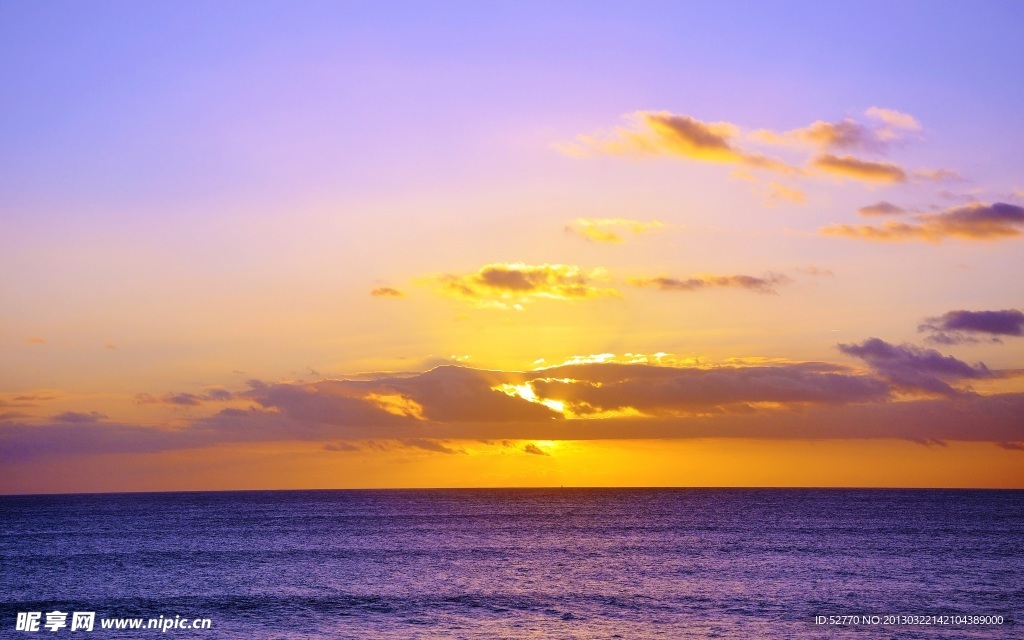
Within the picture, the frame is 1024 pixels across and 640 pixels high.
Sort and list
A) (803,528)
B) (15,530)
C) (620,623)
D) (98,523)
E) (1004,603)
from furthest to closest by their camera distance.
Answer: (98,523) → (15,530) → (803,528) → (1004,603) → (620,623)

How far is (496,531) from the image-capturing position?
143 m

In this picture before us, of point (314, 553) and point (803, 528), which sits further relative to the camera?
point (803, 528)

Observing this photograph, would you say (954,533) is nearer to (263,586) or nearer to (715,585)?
(715,585)

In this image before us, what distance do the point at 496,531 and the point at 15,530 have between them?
85387mm

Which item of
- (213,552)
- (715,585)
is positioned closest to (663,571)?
(715,585)

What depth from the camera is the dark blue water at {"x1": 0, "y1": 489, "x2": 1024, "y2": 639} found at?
56.7m

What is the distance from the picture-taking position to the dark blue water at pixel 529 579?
2232 inches

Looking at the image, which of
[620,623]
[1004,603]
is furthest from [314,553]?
[1004,603]

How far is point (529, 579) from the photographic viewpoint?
258 ft

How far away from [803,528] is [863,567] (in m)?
58.3

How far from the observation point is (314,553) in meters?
105

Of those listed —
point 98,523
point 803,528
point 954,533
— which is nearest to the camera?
point 954,533

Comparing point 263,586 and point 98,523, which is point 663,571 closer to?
point 263,586

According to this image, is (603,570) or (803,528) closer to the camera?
(603,570)
